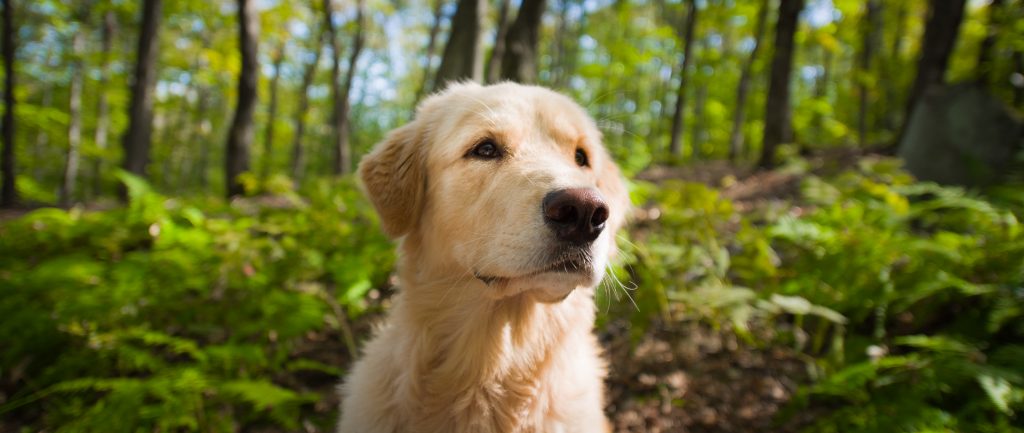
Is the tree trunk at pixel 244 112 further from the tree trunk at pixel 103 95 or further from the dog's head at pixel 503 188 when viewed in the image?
the dog's head at pixel 503 188

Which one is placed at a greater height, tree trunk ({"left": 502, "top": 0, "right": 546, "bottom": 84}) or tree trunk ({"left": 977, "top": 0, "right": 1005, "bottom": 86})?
tree trunk ({"left": 977, "top": 0, "right": 1005, "bottom": 86})

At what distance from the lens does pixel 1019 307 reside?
9.93ft

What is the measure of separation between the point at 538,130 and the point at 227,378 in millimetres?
2568

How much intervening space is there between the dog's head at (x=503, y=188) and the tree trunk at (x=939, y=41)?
342 inches

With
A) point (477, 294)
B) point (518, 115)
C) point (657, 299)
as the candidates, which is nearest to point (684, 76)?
point (657, 299)

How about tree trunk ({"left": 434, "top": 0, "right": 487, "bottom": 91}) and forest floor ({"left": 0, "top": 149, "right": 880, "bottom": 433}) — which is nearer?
forest floor ({"left": 0, "top": 149, "right": 880, "bottom": 433})

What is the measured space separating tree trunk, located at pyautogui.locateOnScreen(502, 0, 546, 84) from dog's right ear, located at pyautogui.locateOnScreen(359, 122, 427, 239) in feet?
11.4

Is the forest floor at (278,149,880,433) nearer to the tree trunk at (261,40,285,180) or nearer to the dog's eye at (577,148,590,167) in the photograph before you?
the dog's eye at (577,148,590,167)

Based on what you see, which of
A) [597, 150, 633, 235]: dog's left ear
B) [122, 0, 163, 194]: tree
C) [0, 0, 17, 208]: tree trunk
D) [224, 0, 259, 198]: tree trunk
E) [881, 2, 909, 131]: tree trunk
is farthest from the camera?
[881, 2, 909, 131]: tree trunk

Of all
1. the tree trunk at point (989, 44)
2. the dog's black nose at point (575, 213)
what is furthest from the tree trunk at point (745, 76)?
the dog's black nose at point (575, 213)

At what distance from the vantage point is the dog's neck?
2.31 meters

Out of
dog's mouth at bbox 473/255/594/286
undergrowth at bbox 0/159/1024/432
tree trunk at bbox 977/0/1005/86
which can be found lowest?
undergrowth at bbox 0/159/1024/432

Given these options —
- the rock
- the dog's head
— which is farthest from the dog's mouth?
the rock

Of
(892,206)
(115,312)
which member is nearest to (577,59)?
(892,206)
